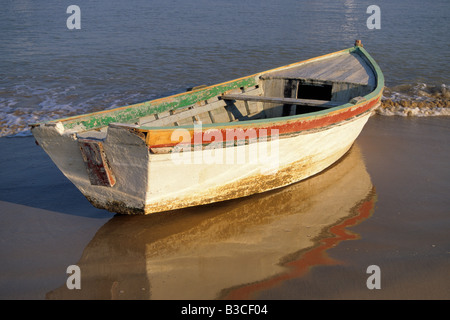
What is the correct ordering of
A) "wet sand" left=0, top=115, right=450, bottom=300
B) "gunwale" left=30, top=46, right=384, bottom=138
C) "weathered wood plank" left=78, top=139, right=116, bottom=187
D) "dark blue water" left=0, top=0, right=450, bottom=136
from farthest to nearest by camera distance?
"dark blue water" left=0, top=0, right=450, bottom=136 < "gunwale" left=30, top=46, right=384, bottom=138 < "weathered wood plank" left=78, top=139, right=116, bottom=187 < "wet sand" left=0, top=115, right=450, bottom=300

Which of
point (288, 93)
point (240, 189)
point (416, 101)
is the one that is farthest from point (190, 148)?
point (416, 101)

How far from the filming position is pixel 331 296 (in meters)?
3.63

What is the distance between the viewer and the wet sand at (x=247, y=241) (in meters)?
3.78

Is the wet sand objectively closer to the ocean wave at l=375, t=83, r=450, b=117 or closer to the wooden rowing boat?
the wooden rowing boat

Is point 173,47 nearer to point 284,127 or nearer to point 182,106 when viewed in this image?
point 182,106

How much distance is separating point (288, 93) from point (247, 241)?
344 centimetres

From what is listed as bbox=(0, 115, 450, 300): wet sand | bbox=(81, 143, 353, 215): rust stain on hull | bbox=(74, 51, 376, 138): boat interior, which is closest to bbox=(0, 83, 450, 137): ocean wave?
bbox=(74, 51, 376, 138): boat interior

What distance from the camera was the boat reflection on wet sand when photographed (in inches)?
150

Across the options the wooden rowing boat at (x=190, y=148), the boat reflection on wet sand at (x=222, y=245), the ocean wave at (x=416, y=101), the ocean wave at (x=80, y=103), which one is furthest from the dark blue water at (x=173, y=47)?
the boat reflection on wet sand at (x=222, y=245)

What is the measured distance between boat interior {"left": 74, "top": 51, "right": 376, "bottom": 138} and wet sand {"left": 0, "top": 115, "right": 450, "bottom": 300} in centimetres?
135

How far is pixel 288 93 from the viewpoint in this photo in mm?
7184

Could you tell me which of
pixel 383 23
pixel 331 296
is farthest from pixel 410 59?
pixel 331 296

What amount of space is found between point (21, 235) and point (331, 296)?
10.9 feet
